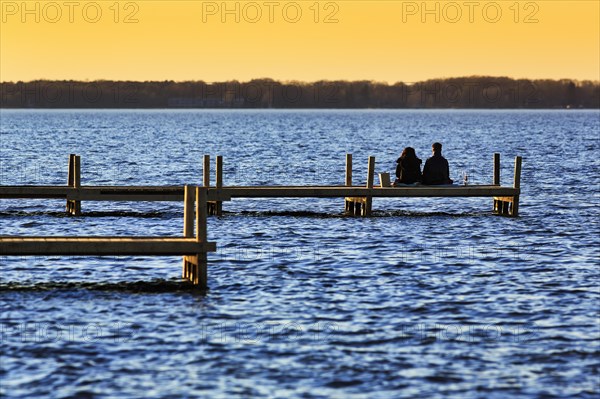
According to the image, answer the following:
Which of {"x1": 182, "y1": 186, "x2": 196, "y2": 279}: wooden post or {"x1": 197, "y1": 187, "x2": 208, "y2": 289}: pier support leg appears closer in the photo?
{"x1": 197, "y1": 187, "x2": 208, "y2": 289}: pier support leg

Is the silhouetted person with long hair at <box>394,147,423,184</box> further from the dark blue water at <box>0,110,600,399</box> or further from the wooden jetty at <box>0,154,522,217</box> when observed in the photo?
the dark blue water at <box>0,110,600,399</box>

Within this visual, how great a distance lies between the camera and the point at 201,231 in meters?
21.9

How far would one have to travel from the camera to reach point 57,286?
22.7 m

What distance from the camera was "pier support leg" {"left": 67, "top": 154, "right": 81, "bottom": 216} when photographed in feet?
115

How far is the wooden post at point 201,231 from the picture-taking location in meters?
21.8

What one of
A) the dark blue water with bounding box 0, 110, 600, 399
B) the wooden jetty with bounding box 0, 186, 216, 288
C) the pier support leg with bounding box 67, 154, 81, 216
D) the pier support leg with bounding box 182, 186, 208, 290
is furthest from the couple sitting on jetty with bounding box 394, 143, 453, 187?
the wooden jetty with bounding box 0, 186, 216, 288

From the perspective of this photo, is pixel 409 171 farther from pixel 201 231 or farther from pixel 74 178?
pixel 201 231

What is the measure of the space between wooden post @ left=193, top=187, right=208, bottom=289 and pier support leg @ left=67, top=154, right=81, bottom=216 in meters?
Result: 12.8

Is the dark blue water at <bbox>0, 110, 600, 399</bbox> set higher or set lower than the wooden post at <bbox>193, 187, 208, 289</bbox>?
lower

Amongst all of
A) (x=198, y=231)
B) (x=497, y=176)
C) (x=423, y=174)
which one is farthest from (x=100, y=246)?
(x=497, y=176)

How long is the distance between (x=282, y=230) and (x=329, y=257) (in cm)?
645

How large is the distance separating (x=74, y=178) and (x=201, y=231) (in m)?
14.8

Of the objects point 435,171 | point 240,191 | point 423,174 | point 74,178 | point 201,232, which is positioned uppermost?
point 435,171

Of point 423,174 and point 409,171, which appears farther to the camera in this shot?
point 423,174
